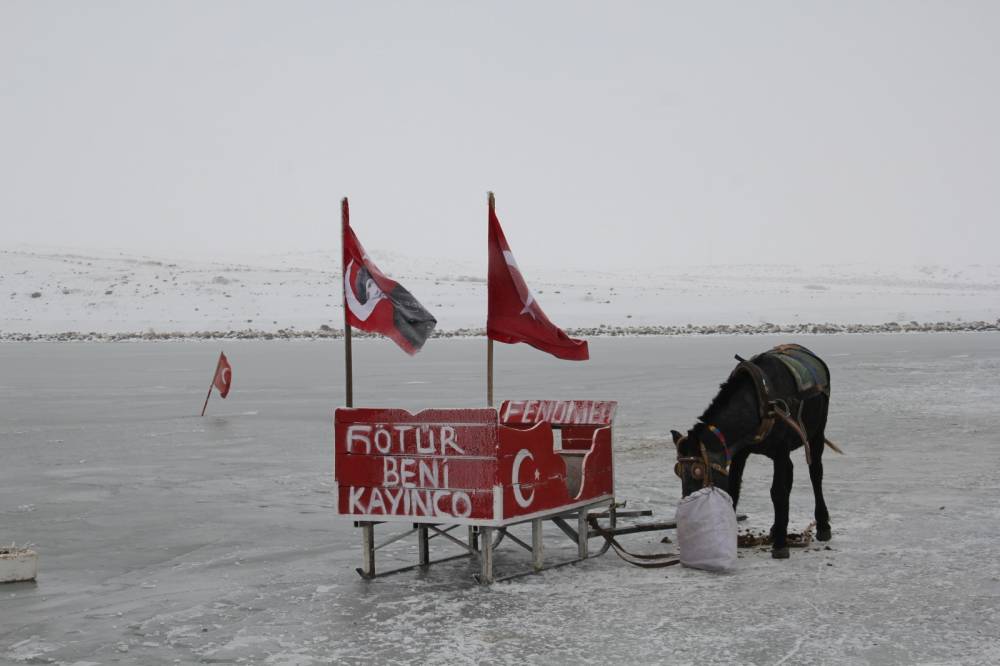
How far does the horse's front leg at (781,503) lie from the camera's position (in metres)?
9.08

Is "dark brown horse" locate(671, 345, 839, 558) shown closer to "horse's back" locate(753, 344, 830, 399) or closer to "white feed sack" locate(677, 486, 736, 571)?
"horse's back" locate(753, 344, 830, 399)

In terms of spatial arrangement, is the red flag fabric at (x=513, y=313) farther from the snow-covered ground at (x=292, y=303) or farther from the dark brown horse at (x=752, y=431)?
the snow-covered ground at (x=292, y=303)

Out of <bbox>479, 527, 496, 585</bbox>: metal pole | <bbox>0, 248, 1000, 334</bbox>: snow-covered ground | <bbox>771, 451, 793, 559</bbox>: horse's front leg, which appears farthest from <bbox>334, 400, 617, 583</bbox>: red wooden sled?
<bbox>0, 248, 1000, 334</bbox>: snow-covered ground

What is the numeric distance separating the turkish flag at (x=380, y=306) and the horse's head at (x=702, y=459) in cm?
207

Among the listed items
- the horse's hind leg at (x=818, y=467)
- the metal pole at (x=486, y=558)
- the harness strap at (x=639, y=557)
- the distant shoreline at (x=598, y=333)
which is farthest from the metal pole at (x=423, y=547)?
the distant shoreline at (x=598, y=333)

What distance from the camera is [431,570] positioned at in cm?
901

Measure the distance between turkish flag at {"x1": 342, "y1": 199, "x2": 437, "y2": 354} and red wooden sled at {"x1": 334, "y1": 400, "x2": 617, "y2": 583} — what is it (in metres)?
0.78

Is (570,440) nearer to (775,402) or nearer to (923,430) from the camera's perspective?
(775,402)

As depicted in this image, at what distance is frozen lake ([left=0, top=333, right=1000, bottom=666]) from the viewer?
271 inches

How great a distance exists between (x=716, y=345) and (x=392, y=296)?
1745 inches

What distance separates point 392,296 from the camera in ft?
30.7

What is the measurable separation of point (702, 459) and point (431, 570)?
84.7 inches

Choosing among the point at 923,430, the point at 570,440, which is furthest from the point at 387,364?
the point at 570,440

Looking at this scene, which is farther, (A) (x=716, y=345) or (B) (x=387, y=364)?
(A) (x=716, y=345)
